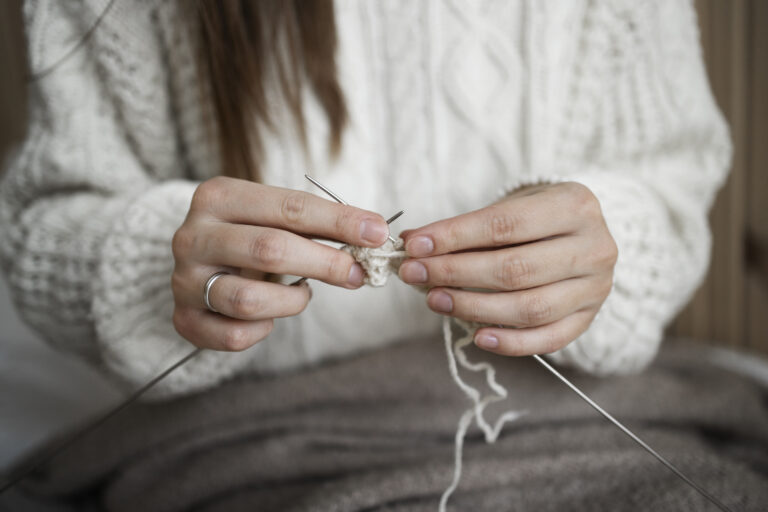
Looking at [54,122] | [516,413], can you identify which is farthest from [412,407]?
[54,122]

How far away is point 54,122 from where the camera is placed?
2.19ft

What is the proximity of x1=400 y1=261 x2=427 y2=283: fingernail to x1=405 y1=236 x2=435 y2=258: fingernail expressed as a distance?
0.03ft

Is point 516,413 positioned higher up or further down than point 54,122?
further down

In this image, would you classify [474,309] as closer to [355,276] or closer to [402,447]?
[355,276]

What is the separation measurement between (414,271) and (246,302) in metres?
0.14

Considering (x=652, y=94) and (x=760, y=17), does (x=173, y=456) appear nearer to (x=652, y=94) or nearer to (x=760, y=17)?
(x=652, y=94)

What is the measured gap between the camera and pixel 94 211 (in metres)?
0.63

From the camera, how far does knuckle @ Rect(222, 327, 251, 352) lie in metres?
0.43

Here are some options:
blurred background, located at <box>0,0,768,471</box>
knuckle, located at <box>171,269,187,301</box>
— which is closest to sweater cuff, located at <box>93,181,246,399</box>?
knuckle, located at <box>171,269,187,301</box>

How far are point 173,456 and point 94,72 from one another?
20.2 inches

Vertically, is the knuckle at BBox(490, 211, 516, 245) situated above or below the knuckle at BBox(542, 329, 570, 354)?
above

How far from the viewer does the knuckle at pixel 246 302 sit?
1.32ft

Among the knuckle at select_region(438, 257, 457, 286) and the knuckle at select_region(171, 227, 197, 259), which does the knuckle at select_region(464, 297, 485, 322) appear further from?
the knuckle at select_region(171, 227, 197, 259)

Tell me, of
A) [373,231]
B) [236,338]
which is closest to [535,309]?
[373,231]
